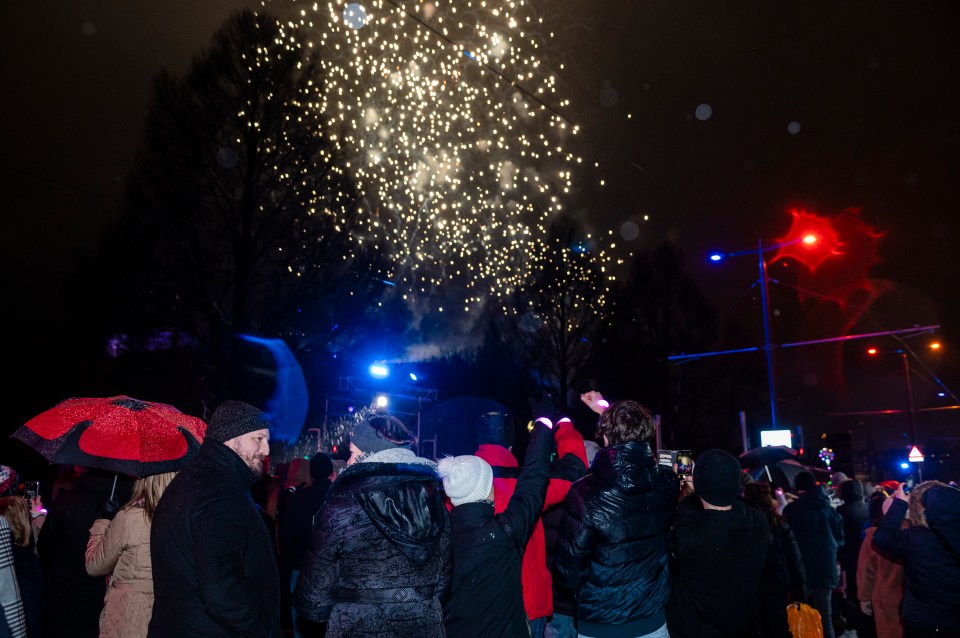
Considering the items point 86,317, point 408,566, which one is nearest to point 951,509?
point 408,566

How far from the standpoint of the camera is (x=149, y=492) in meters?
3.76

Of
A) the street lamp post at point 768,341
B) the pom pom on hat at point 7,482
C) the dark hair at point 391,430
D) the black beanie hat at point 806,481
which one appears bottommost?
the black beanie hat at point 806,481

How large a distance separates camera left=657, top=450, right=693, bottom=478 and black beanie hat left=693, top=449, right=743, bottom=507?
1022 millimetres

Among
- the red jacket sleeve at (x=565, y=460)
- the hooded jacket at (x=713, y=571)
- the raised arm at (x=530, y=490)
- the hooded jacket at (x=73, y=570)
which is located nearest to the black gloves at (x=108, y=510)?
the hooded jacket at (x=73, y=570)

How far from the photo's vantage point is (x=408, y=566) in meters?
3.01

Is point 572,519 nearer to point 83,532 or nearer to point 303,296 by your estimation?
point 83,532

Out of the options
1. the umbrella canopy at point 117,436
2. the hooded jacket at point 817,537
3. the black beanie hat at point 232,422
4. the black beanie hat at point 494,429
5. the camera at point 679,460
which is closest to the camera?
the black beanie hat at point 232,422

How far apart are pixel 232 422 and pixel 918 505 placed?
183 inches

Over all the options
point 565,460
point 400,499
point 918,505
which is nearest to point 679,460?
point 918,505

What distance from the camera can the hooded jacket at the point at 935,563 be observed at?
Result: 4527mm

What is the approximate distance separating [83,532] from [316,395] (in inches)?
565

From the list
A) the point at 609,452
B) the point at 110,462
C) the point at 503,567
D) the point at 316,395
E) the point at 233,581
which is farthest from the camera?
the point at 316,395

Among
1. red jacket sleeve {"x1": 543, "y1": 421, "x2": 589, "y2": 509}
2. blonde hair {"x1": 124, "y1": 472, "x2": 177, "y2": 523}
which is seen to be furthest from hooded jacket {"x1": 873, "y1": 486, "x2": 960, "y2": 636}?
blonde hair {"x1": 124, "y1": 472, "x2": 177, "y2": 523}

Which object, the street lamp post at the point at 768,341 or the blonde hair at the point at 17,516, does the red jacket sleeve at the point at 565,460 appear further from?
the street lamp post at the point at 768,341
